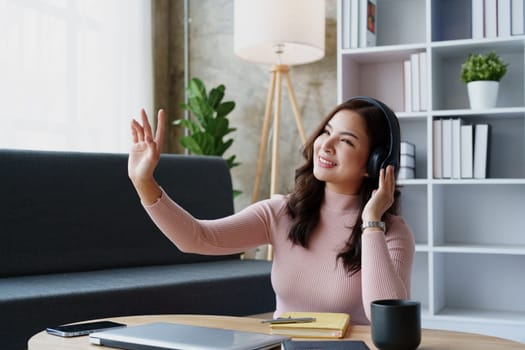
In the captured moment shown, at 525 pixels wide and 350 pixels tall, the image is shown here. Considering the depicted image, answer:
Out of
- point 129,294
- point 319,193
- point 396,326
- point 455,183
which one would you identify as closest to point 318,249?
point 319,193

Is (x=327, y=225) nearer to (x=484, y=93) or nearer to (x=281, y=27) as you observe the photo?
(x=484, y=93)

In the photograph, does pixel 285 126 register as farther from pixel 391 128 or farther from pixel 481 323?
pixel 391 128

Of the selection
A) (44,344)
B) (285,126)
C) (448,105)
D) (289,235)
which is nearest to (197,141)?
(285,126)

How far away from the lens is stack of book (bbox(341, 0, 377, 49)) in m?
3.24

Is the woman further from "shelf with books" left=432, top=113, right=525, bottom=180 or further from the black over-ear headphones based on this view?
"shelf with books" left=432, top=113, right=525, bottom=180

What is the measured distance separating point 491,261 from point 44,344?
2.57m

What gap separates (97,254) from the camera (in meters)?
2.75

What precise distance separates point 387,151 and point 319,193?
21cm

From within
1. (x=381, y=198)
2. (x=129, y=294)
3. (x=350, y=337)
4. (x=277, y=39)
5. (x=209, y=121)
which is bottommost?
(x=129, y=294)

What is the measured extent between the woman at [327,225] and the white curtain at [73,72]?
1789mm

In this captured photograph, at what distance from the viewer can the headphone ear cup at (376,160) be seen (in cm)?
164

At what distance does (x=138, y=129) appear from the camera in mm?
1445

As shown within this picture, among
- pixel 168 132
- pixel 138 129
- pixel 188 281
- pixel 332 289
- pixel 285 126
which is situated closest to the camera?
pixel 138 129

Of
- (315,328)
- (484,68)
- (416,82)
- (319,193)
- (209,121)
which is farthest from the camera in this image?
(209,121)
